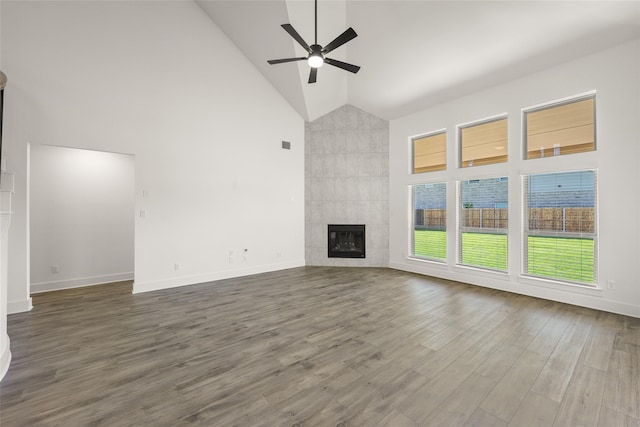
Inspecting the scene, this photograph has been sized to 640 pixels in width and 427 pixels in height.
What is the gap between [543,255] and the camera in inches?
175

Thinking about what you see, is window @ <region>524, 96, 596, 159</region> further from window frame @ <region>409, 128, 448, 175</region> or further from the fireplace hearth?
the fireplace hearth

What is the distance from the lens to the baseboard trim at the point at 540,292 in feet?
11.9

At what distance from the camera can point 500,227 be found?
16.1ft

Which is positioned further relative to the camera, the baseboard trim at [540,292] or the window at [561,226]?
the window at [561,226]

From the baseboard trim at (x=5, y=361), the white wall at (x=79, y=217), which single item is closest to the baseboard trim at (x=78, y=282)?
the white wall at (x=79, y=217)

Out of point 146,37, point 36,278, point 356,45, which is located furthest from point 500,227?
point 36,278

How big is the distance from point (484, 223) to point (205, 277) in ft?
18.2

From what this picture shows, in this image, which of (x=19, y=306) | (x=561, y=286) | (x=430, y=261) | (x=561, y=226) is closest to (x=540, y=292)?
(x=561, y=286)

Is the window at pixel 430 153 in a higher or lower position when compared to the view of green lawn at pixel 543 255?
higher

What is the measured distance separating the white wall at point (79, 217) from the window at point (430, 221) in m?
6.30

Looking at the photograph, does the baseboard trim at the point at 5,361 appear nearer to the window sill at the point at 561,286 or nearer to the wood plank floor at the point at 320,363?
the wood plank floor at the point at 320,363

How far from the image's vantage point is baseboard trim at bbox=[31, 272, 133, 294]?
4672 millimetres

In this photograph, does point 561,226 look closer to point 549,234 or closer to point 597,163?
point 549,234

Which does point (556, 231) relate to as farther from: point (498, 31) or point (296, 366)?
point (296, 366)
